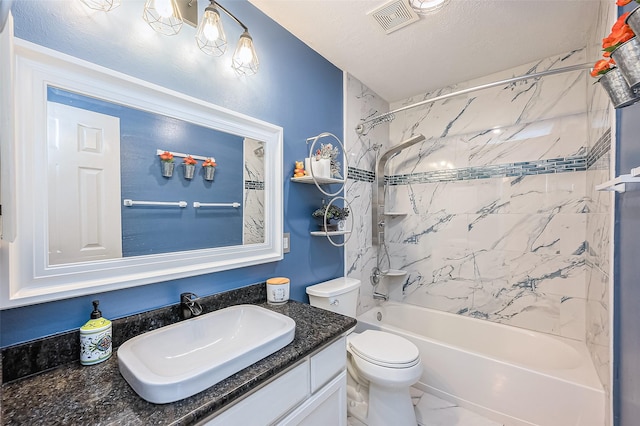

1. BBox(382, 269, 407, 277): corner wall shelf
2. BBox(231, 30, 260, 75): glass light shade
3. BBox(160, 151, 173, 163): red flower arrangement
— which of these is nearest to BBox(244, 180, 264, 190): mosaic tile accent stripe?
BBox(160, 151, 173, 163): red flower arrangement

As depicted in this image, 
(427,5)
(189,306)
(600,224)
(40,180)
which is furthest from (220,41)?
(600,224)

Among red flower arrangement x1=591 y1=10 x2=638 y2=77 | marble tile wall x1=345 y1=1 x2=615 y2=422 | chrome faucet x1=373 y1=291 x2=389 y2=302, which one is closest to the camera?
red flower arrangement x1=591 y1=10 x2=638 y2=77

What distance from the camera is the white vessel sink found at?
0.68 m

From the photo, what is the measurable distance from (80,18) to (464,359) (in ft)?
8.39

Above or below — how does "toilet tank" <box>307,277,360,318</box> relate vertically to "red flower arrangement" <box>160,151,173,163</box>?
below

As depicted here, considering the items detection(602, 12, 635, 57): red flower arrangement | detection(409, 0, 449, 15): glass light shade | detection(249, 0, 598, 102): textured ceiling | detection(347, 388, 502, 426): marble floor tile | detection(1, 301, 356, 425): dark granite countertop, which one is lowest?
detection(347, 388, 502, 426): marble floor tile

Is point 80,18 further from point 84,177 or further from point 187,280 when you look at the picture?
point 187,280

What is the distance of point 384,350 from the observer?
5.01ft

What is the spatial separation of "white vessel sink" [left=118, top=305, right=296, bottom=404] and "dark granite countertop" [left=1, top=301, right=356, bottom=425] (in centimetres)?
2

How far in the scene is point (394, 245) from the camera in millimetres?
2695

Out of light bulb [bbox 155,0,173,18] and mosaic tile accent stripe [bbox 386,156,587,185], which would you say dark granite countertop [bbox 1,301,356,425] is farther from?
mosaic tile accent stripe [bbox 386,156,587,185]

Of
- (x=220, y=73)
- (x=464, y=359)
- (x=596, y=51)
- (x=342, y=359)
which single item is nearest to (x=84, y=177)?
(x=220, y=73)

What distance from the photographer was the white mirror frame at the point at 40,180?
0.74 metres

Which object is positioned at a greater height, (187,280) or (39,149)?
(39,149)
